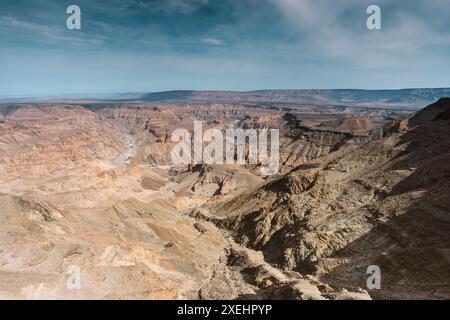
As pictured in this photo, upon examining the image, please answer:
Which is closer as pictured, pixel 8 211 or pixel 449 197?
pixel 449 197

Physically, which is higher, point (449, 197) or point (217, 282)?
point (449, 197)

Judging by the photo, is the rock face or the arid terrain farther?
the rock face

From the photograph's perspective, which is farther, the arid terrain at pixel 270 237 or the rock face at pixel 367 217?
the rock face at pixel 367 217

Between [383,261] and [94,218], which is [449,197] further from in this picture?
[94,218]

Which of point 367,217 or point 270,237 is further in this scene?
point 270,237

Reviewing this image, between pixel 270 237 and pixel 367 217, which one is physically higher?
pixel 367 217
